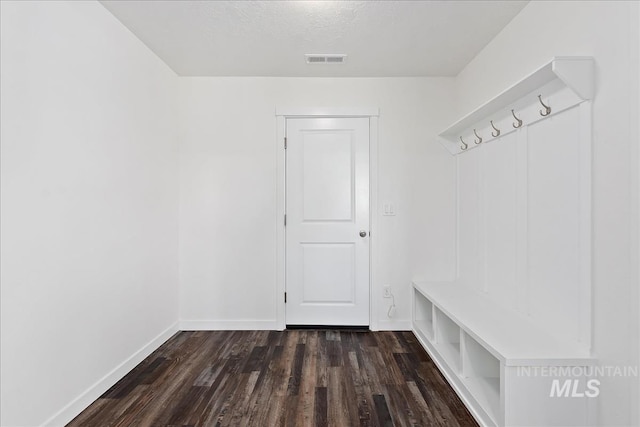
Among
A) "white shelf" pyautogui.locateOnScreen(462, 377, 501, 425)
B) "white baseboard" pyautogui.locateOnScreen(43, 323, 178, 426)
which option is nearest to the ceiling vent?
"white shelf" pyautogui.locateOnScreen(462, 377, 501, 425)

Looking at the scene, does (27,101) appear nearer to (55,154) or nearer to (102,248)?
(55,154)

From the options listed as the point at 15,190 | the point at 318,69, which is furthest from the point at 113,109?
the point at 318,69

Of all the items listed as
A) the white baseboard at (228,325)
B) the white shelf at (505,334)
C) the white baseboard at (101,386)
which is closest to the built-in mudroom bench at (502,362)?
the white shelf at (505,334)

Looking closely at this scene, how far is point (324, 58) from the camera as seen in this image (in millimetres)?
2787

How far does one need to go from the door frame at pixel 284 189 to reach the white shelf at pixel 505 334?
686mm

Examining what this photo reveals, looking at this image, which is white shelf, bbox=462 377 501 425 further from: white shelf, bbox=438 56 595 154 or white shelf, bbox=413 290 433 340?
white shelf, bbox=438 56 595 154

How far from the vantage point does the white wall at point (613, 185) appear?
53.2 inches

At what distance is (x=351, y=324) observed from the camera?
10.6ft

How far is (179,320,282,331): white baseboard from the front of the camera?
320 cm

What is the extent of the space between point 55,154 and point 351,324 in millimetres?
2625

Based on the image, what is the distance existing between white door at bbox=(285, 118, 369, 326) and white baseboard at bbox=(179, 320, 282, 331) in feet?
0.63

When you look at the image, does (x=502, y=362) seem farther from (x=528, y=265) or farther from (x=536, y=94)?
(x=536, y=94)
